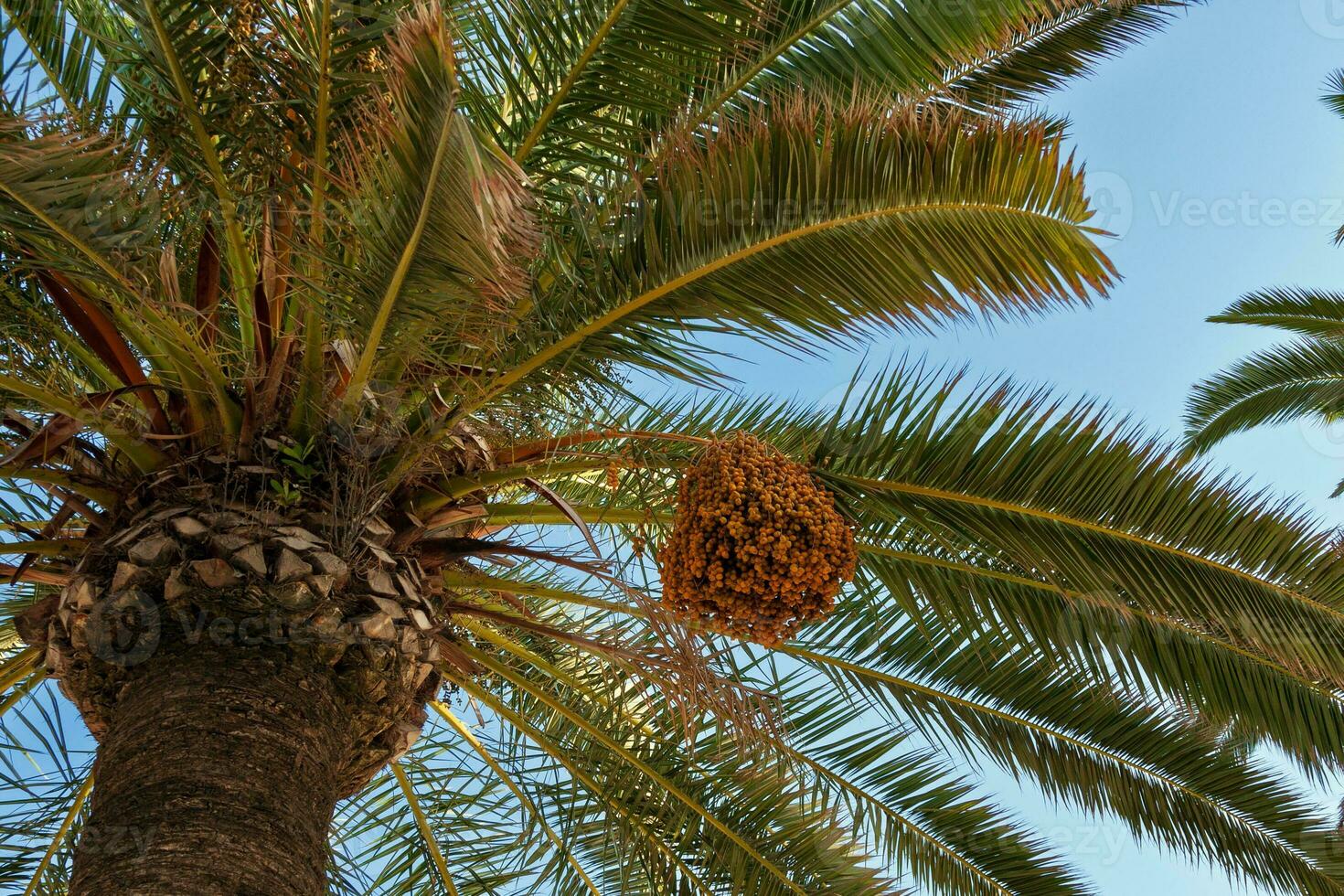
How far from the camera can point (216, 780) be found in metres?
3.51

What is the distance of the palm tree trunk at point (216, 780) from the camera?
3332mm

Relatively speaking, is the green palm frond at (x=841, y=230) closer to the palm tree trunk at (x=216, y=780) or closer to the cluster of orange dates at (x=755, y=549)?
the cluster of orange dates at (x=755, y=549)

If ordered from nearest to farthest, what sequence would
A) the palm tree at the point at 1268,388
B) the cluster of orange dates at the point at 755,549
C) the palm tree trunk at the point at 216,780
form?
the palm tree trunk at the point at 216,780
the cluster of orange dates at the point at 755,549
the palm tree at the point at 1268,388

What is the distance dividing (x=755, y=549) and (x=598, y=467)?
109 centimetres

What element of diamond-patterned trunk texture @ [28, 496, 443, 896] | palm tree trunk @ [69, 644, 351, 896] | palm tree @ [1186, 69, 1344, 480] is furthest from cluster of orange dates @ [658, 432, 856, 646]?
palm tree @ [1186, 69, 1344, 480]

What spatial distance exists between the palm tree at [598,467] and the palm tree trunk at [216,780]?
1 cm

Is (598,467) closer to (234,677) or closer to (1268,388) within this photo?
(234,677)

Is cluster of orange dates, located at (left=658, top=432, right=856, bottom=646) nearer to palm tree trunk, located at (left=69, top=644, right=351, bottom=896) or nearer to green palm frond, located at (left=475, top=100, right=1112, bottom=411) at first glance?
green palm frond, located at (left=475, top=100, right=1112, bottom=411)

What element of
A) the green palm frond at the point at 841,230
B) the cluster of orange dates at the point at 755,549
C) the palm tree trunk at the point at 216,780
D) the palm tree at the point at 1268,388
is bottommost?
the palm tree trunk at the point at 216,780

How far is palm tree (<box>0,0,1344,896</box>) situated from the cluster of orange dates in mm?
16

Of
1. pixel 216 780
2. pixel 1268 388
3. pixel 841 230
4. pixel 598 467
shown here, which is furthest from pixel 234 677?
pixel 1268 388

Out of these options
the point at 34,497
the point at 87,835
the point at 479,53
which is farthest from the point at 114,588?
the point at 479,53

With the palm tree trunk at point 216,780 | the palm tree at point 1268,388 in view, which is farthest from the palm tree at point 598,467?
the palm tree at point 1268,388

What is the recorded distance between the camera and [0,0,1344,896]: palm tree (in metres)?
3.70
